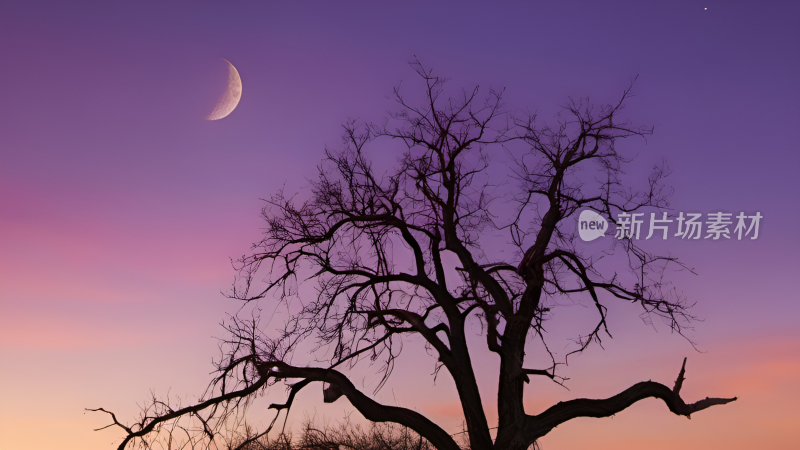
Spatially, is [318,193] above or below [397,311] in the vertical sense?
above

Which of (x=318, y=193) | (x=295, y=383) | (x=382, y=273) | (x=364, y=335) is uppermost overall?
(x=318, y=193)

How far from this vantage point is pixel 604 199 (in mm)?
15492

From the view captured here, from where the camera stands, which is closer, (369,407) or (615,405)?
(369,407)

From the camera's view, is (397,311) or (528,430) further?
(397,311)

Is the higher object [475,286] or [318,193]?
[318,193]

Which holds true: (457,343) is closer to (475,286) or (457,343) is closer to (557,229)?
(475,286)

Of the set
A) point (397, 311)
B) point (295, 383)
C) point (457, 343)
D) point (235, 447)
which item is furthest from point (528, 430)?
point (235, 447)

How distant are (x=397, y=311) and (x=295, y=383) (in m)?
2.56

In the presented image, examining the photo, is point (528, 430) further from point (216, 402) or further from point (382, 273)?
point (216, 402)

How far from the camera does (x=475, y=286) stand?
1484 centimetres

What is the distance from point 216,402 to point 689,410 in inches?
372

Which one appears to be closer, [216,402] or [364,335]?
[216,402]

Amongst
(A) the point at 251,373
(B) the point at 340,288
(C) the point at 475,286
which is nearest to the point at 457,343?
(C) the point at 475,286

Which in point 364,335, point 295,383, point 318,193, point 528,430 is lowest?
point 528,430
